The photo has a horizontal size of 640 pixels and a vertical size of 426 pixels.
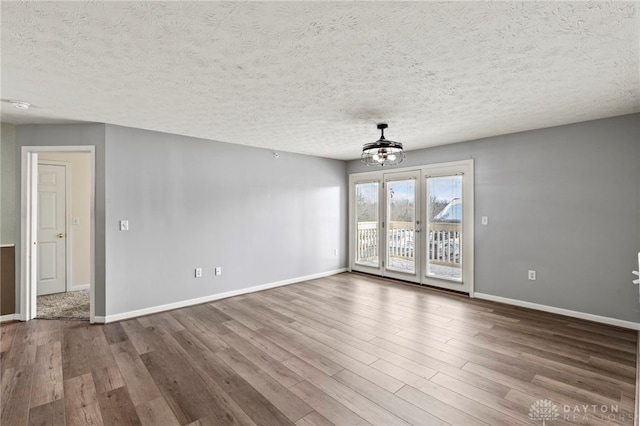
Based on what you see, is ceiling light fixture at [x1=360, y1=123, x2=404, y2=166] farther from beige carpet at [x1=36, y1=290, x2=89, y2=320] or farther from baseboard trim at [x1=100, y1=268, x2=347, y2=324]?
beige carpet at [x1=36, y1=290, x2=89, y2=320]

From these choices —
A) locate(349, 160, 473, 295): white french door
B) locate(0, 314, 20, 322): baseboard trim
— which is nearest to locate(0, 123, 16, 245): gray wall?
locate(0, 314, 20, 322): baseboard trim

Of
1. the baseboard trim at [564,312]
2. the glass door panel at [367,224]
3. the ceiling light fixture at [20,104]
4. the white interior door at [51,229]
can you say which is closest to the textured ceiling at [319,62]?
the ceiling light fixture at [20,104]

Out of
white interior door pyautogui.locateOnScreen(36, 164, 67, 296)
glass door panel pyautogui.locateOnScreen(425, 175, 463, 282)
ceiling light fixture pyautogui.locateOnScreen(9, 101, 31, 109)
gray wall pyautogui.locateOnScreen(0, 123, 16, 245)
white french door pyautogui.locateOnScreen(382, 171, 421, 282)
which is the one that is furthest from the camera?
white french door pyautogui.locateOnScreen(382, 171, 421, 282)

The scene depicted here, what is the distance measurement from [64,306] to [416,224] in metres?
5.83

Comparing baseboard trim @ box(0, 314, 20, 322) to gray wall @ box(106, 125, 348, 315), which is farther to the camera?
gray wall @ box(106, 125, 348, 315)

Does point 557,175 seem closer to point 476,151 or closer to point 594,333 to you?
point 476,151

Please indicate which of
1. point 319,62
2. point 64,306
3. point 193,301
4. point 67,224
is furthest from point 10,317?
point 319,62

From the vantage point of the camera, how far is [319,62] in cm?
216

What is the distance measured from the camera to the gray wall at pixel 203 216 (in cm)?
383

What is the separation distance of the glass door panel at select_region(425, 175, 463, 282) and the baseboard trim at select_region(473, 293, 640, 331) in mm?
547

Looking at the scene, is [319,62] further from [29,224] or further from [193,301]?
[29,224]

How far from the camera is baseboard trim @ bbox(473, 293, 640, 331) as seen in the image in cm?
340

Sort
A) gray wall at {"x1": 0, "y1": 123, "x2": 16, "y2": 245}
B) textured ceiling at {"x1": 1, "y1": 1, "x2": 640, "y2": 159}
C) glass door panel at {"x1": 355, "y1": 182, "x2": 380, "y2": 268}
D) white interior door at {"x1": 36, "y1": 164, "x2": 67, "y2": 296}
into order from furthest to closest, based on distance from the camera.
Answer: glass door panel at {"x1": 355, "y1": 182, "x2": 380, "y2": 268} → white interior door at {"x1": 36, "y1": 164, "x2": 67, "y2": 296} → gray wall at {"x1": 0, "y1": 123, "x2": 16, "y2": 245} → textured ceiling at {"x1": 1, "y1": 1, "x2": 640, "y2": 159}

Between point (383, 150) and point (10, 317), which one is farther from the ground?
point (383, 150)
